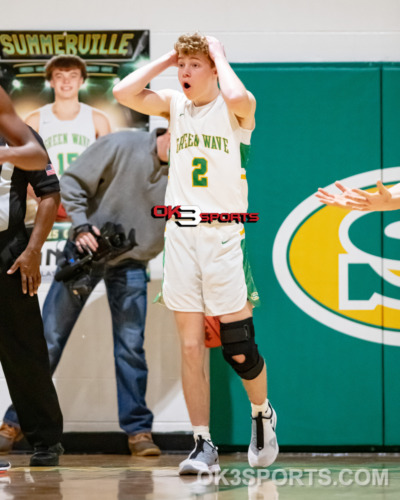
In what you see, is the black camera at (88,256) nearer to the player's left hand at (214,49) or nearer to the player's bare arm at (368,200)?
the player's left hand at (214,49)

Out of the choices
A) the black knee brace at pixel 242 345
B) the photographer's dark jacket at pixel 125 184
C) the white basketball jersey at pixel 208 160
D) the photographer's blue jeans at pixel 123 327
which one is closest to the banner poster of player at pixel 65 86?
the photographer's dark jacket at pixel 125 184

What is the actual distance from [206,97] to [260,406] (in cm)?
157

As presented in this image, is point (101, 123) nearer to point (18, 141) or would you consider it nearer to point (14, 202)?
point (14, 202)

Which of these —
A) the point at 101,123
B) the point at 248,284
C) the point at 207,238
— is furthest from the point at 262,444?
the point at 101,123

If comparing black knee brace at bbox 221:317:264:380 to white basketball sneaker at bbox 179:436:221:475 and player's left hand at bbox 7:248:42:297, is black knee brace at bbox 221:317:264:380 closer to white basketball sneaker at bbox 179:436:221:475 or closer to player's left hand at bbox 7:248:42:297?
white basketball sneaker at bbox 179:436:221:475

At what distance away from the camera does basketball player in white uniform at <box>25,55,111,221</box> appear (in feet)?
17.0

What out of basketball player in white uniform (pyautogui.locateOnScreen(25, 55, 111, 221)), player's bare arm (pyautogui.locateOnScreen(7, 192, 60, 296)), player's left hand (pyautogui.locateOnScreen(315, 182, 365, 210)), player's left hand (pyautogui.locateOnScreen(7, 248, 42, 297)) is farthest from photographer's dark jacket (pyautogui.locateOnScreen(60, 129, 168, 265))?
player's left hand (pyautogui.locateOnScreen(315, 182, 365, 210))

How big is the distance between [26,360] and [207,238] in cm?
112

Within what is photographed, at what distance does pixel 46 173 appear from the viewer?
4.21 m

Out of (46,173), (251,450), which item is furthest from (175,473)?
(46,173)

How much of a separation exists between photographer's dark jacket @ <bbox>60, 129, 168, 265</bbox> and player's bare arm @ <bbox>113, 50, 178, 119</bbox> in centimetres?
94

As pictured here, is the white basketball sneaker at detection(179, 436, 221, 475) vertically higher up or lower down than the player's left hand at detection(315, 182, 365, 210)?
lower down

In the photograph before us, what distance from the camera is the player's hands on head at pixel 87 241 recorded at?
503 centimetres

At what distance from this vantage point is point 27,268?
13.3 ft
